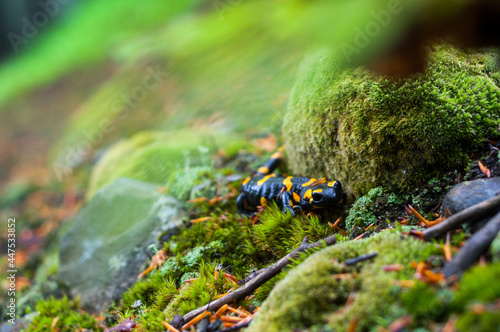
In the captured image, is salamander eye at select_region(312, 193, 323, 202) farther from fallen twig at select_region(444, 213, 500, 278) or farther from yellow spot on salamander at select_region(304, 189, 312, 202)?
fallen twig at select_region(444, 213, 500, 278)

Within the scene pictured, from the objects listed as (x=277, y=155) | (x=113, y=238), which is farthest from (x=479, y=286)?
(x=113, y=238)

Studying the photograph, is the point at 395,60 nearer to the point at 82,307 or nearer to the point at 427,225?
the point at 427,225

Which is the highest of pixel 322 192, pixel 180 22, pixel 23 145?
pixel 180 22

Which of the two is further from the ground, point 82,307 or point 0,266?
Result: point 0,266

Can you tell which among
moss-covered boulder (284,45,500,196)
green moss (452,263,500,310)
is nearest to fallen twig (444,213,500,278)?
green moss (452,263,500,310)

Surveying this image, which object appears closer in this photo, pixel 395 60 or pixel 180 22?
pixel 395 60

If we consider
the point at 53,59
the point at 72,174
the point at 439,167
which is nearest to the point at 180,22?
the point at 72,174
